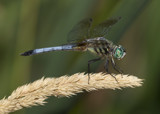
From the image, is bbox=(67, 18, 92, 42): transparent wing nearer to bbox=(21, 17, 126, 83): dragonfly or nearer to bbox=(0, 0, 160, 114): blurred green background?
bbox=(21, 17, 126, 83): dragonfly

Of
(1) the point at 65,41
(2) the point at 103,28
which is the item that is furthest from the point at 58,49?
(2) the point at 103,28

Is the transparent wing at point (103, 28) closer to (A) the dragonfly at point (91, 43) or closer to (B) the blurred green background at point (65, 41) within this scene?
(A) the dragonfly at point (91, 43)

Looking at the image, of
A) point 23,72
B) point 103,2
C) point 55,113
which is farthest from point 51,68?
point 103,2

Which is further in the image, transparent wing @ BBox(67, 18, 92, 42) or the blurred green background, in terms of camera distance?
the blurred green background

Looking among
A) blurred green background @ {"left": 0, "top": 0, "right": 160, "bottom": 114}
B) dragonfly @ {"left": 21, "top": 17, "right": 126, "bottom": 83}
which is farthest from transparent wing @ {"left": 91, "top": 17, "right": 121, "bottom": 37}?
blurred green background @ {"left": 0, "top": 0, "right": 160, "bottom": 114}

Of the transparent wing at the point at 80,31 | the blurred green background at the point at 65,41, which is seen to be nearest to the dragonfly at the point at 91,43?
the transparent wing at the point at 80,31

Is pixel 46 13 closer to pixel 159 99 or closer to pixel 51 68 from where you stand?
pixel 51 68
